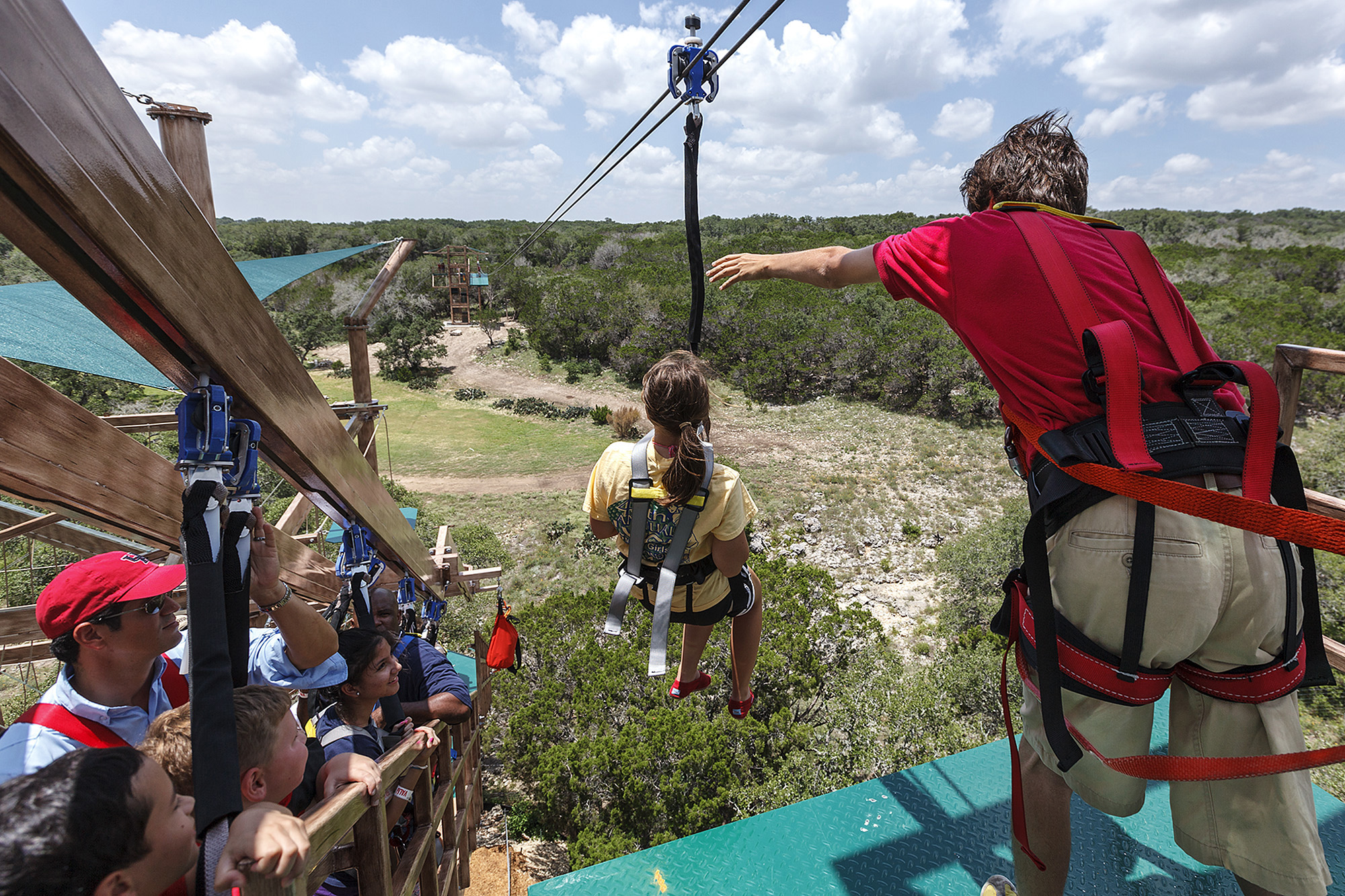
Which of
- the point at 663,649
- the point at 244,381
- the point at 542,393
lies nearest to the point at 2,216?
the point at 244,381

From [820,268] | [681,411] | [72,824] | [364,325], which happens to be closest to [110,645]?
Result: [72,824]

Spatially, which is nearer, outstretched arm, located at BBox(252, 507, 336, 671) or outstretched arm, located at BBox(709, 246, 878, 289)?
outstretched arm, located at BBox(252, 507, 336, 671)

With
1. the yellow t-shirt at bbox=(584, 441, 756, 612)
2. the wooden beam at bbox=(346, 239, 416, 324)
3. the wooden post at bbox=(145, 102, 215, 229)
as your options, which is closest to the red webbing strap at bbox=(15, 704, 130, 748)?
→ the wooden post at bbox=(145, 102, 215, 229)

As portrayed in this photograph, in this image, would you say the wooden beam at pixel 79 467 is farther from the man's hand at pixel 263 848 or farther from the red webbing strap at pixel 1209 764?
the red webbing strap at pixel 1209 764

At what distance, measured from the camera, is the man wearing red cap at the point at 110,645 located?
1.59 metres

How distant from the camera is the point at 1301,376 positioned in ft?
7.54

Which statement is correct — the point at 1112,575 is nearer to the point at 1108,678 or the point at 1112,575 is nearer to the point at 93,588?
the point at 1108,678

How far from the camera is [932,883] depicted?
7.79ft

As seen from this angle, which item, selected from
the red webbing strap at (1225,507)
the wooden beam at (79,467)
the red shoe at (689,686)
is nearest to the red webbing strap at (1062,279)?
the red webbing strap at (1225,507)

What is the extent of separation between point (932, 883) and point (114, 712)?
2.57 m

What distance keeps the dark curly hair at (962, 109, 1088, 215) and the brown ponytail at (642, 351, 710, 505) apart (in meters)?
0.93

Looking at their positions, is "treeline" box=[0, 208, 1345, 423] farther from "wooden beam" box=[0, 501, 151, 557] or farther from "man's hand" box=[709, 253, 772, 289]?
"man's hand" box=[709, 253, 772, 289]

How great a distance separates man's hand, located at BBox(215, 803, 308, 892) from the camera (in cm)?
90

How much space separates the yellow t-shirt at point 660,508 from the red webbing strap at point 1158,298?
3.93 ft
